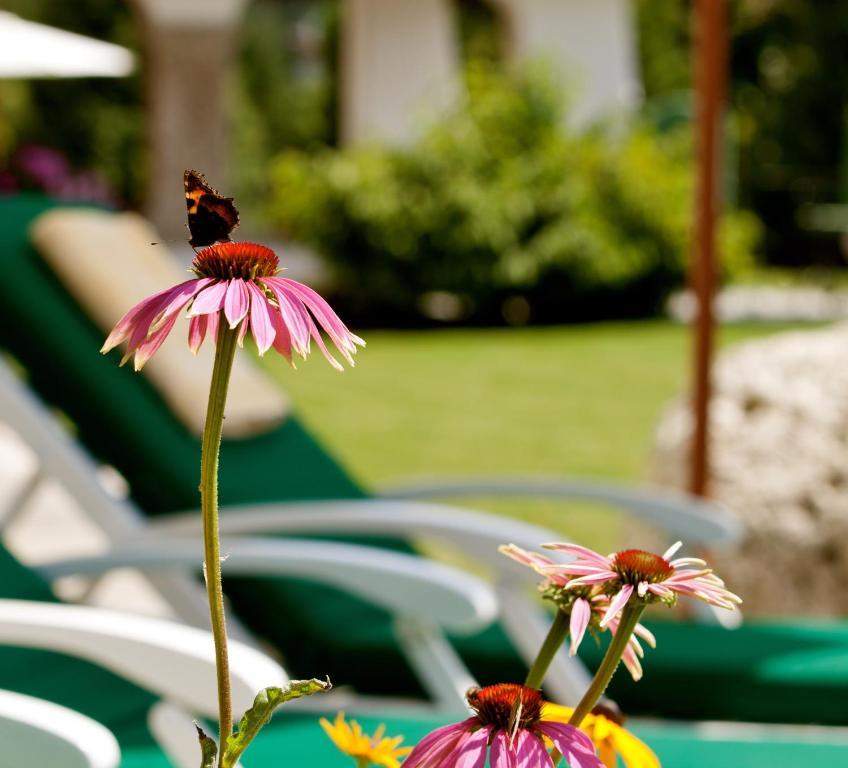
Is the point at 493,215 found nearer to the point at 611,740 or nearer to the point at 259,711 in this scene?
the point at 611,740

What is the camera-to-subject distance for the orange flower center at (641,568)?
80 centimetres

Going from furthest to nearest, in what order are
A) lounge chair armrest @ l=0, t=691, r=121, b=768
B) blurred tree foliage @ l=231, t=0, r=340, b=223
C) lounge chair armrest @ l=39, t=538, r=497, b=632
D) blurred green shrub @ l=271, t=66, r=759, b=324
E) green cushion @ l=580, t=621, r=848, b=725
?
blurred tree foliage @ l=231, t=0, r=340, b=223
blurred green shrub @ l=271, t=66, r=759, b=324
green cushion @ l=580, t=621, r=848, b=725
lounge chair armrest @ l=39, t=538, r=497, b=632
lounge chair armrest @ l=0, t=691, r=121, b=768

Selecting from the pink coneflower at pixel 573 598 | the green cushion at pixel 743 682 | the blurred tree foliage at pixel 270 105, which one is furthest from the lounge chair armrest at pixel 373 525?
the blurred tree foliage at pixel 270 105

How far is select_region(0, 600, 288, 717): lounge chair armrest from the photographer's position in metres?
1.67

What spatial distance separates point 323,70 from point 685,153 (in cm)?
833

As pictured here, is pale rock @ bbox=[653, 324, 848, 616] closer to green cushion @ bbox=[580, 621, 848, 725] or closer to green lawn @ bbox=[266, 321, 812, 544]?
green lawn @ bbox=[266, 321, 812, 544]

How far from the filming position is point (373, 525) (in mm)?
2773

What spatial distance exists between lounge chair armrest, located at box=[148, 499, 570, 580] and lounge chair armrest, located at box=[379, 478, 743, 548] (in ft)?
1.25

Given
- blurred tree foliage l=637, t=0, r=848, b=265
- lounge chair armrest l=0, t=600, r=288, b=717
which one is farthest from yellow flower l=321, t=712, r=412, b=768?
blurred tree foliage l=637, t=0, r=848, b=265

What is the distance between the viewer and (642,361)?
401 inches

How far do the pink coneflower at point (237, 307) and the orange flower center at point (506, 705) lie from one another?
21 centimetres

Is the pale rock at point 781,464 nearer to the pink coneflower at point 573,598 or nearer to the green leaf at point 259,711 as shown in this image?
the pink coneflower at point 573,598

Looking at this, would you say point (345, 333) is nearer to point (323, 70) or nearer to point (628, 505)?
point (628, 505)

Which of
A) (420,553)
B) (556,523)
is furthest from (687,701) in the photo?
(556,523)
